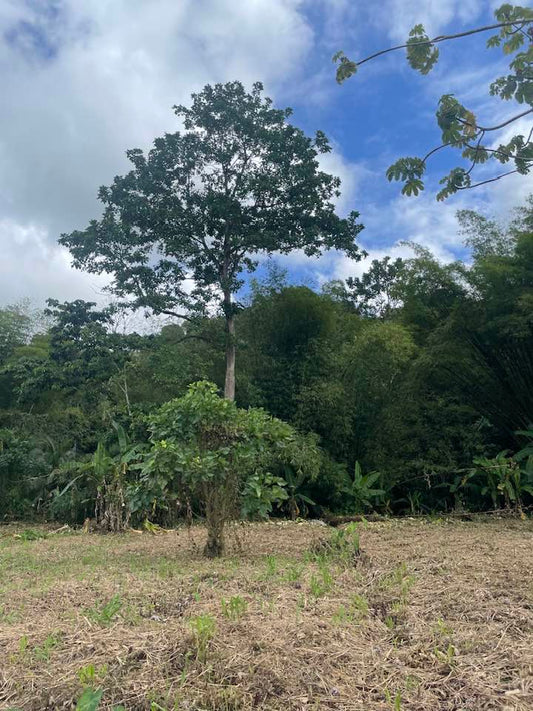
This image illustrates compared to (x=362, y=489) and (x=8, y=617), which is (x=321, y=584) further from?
(x=362, y=489)

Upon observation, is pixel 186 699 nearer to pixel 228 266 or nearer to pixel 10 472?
pixel 10 472

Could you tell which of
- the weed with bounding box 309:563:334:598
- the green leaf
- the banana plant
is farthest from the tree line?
the green leaf

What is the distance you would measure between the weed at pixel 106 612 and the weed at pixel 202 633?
44 cm

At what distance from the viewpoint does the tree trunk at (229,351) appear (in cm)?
1140

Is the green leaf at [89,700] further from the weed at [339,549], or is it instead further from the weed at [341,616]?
the weed at [339,549]

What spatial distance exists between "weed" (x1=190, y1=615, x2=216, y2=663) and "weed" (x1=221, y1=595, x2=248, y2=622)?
0.13 metres

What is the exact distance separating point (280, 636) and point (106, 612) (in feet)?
2.90

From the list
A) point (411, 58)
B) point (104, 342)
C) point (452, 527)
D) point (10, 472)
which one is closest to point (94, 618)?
point (411, 58)

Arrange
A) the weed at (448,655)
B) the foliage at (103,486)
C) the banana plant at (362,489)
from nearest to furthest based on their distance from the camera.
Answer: the weed at (448,655), the foliage at (103,486), the banana plant at (362,489)

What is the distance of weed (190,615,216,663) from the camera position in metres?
2.12

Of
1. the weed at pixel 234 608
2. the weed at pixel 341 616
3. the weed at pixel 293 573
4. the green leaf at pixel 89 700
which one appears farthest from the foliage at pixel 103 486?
the green leaf at pixel 89 700

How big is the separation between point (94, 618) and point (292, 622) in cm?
94

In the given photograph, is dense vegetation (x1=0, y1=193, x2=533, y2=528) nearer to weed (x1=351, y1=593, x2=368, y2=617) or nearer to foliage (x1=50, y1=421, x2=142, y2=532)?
foliage (x1=50, y1=421, x2=142, y2=532)

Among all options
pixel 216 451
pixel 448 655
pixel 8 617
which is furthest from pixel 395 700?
pixel 216 451
